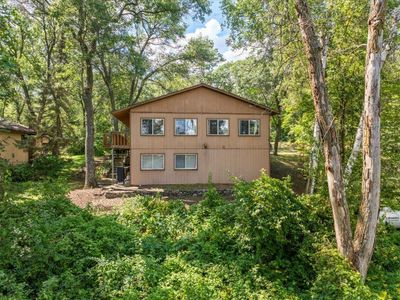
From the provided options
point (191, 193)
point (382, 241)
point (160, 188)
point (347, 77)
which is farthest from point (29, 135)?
point (382, 241)

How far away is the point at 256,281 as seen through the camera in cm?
611

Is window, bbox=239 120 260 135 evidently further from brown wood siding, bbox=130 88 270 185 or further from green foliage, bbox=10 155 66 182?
green foliage, bbox=10 155 66 182

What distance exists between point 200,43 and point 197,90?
867 centimetres

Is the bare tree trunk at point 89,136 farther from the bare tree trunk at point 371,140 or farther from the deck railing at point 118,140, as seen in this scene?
the bare tree trunk at point 371,140

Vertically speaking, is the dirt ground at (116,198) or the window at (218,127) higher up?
the window at (218,127)

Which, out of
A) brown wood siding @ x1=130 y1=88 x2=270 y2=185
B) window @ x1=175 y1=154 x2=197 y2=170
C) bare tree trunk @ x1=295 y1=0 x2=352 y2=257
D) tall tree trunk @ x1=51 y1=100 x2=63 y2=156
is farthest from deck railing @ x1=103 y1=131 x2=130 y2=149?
bare tree trunk @ x1=295 y1=0 x2=352 y2=257

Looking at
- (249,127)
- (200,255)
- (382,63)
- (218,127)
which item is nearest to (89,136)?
(218,127)

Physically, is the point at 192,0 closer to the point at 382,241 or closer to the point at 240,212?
the point at 240,212

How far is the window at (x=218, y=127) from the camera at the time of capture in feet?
58.0

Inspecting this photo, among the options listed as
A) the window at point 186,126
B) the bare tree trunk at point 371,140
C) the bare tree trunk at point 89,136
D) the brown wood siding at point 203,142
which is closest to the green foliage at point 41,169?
the bare tree trunk at point 89,136

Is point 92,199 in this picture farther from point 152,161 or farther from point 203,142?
point 203,142

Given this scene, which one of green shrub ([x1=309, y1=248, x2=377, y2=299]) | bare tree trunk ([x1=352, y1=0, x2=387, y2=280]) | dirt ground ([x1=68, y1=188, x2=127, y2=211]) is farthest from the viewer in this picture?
dirt ground ([x1=68, y1=188, x2=127, y2=211])

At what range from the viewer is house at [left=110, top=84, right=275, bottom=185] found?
55.9ft

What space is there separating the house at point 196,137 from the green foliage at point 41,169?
661 cm
